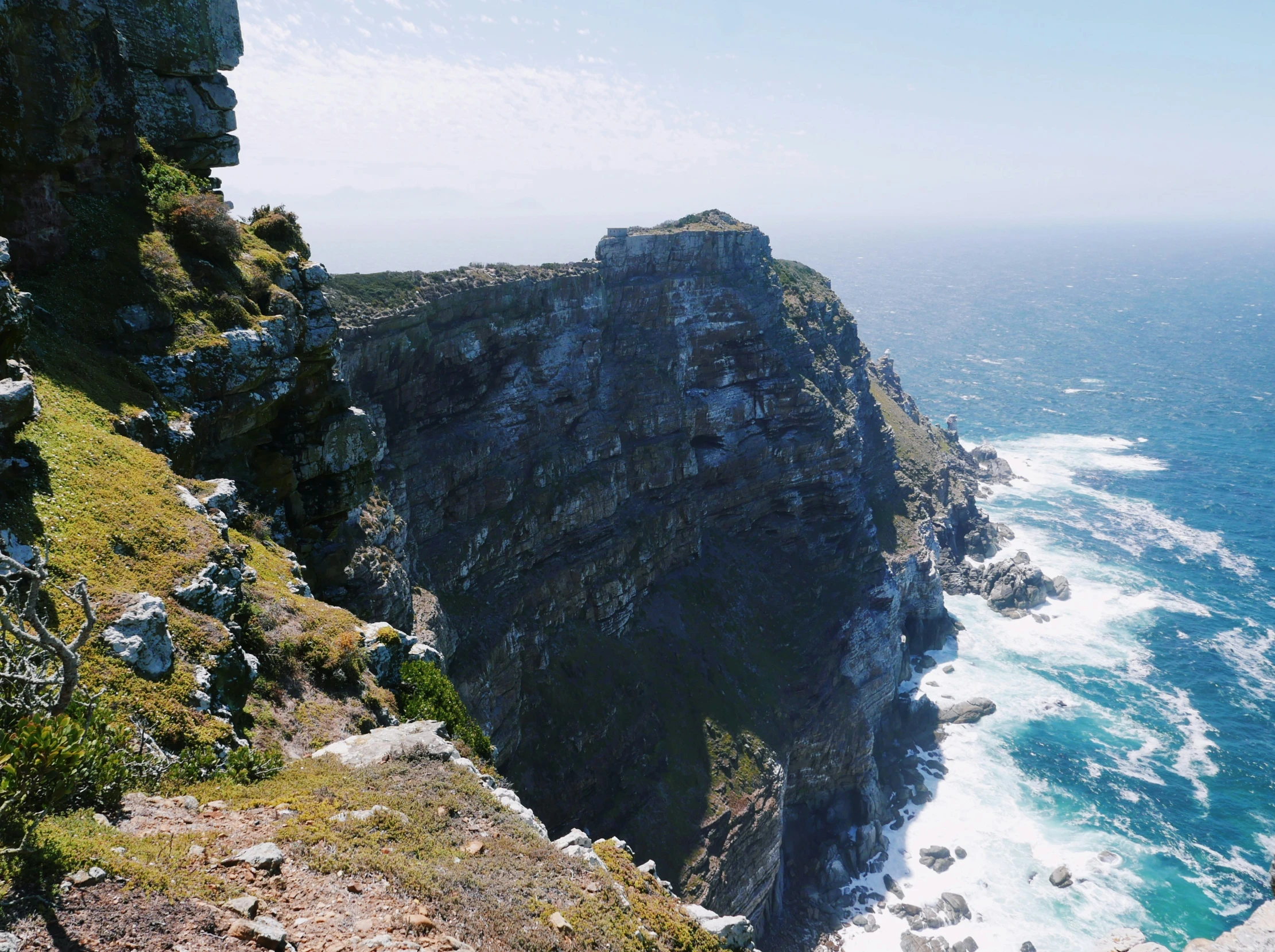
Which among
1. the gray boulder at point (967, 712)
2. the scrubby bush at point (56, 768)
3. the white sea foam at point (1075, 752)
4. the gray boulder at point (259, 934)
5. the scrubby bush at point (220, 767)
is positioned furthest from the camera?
the gray boulder at point (967, 712)

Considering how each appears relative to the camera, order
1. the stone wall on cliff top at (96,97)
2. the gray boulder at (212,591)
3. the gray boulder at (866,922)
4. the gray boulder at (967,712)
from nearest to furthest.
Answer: the gray boulder at (212,591)
the stone wall on cliff top at (96,97)
the gray boulder at (866,922)
the gray boulder at (967,712)

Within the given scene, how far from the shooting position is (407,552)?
4922 centimetres

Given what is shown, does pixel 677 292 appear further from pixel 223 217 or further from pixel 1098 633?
pixel 1098 633

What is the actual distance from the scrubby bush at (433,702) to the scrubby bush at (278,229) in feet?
72.0

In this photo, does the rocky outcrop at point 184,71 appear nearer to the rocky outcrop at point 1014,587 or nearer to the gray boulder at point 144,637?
the gray boulder at point 144,637

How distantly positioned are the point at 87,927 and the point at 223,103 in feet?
119

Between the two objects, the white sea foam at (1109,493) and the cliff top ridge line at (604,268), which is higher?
the cliff top ridge line at (604,268)

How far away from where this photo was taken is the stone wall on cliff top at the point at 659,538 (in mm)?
57906

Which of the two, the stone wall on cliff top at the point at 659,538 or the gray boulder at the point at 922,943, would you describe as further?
the stone wall on cliff top at the point at 659,538

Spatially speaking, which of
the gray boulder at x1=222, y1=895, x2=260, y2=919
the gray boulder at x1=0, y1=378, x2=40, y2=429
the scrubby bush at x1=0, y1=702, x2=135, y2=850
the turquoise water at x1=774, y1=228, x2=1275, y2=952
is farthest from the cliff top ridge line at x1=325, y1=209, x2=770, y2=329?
the turquoise water at x1=774, y1=228, x2=1275, y2=952

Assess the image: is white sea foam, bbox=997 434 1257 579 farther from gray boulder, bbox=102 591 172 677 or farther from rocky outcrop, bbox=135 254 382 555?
gray boulder, bbox=102 591 172 677

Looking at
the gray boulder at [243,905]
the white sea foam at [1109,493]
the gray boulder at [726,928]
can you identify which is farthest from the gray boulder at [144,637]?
the white sea foam at [1109,493]

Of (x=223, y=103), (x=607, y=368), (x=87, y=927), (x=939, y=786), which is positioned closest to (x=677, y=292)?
(x=607, y=368)

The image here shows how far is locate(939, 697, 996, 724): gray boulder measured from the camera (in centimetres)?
8300
